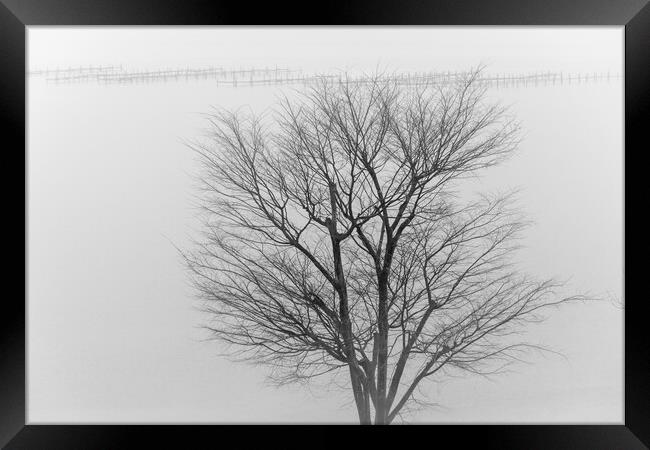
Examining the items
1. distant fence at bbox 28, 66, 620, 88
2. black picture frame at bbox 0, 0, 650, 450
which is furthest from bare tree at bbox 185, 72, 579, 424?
black picture frame at bbox 0, 0, 650, 450

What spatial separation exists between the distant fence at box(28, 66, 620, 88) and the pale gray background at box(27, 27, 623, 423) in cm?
3

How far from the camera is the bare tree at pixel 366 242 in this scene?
2.39m

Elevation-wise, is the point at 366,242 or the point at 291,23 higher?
the point at 291,23

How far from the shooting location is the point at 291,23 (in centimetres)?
172

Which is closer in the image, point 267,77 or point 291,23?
point 291,23

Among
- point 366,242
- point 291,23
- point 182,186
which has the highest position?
point 291,23

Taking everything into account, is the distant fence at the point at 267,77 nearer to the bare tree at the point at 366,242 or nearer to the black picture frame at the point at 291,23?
the bare tree at the point at 366,242

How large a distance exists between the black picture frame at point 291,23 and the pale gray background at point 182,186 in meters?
0.57

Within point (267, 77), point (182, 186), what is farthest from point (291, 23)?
point (182, 186)

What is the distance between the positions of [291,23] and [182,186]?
94 centimetres

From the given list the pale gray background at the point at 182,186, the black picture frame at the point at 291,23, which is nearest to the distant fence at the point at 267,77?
the pale gray background at the point at 182,186

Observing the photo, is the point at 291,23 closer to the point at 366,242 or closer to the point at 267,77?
the point at 267,77

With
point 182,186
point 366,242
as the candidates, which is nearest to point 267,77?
point 182,186

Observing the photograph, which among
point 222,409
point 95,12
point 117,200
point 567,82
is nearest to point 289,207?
point 117,200
